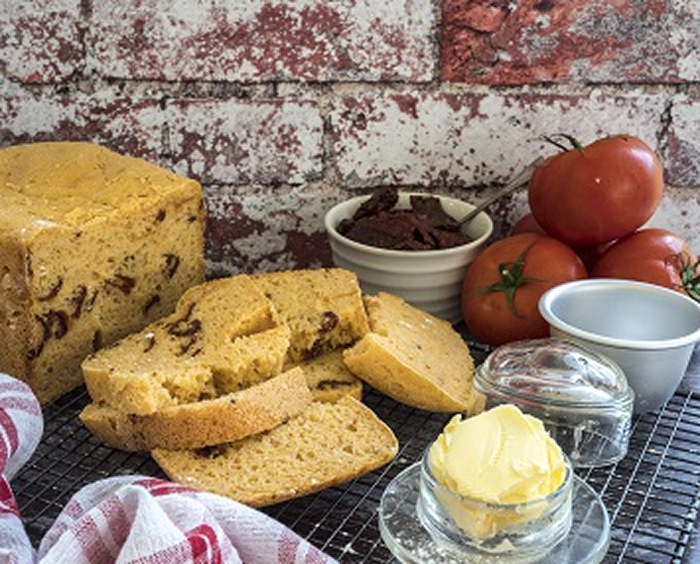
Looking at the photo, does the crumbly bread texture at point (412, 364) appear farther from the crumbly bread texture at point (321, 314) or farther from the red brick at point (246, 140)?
the red brick at point (246, 140)

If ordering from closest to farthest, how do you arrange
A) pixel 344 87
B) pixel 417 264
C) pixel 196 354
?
1. pixel 196 354
2. pixel 417 264
3. pixel 344 87

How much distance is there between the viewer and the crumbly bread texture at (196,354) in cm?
139

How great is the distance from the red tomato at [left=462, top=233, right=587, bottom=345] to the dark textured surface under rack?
22cm

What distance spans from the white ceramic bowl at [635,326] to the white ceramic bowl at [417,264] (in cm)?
19

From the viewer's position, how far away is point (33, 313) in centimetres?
148

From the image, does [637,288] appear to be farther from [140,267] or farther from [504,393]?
[140,267]

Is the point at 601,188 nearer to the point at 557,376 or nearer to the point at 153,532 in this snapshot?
the point at 557,376

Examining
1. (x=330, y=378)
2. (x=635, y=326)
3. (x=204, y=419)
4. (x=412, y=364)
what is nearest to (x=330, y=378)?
(x=330, y=378)

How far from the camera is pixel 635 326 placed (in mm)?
1604

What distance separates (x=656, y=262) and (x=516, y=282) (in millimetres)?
204

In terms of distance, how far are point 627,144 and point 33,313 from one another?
868mm

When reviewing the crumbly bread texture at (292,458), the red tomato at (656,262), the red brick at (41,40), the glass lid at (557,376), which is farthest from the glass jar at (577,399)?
the red brick at (41,40)

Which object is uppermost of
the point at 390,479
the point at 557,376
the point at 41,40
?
the point at 41,40

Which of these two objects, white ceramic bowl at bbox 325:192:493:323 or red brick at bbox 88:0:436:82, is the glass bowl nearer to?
white ceramic bowl at bbox 325:192:493:323
